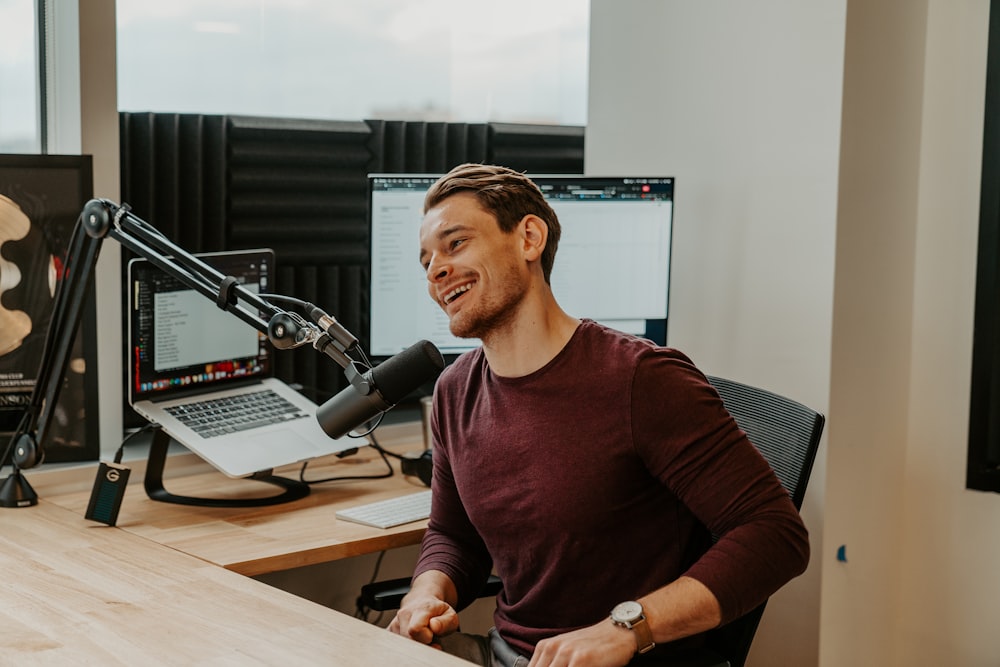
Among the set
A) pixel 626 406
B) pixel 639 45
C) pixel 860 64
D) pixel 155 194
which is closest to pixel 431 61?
pixel 639 45

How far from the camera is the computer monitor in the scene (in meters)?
2.41

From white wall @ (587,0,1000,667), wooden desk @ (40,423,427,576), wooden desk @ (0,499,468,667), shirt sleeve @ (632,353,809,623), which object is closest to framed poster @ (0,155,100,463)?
wooden desk @ (40,423,427,576)

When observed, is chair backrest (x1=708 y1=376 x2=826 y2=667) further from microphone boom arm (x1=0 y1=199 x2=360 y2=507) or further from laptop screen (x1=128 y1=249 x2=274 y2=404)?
laptop screen (x1=128 y1=249 x2=274 y2=404)

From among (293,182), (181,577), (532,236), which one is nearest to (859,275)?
(532,236)

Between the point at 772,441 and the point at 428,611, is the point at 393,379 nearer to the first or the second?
the point at 428,611

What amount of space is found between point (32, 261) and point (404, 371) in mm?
983

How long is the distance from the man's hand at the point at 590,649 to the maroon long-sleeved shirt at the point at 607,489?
0.14 metres

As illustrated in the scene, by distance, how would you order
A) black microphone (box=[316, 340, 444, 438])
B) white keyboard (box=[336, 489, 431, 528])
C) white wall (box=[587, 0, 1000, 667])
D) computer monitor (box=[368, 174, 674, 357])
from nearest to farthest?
black microphone (box=[316, 340, 444, 438]) < white keyboard (box=[336, 489, 431, 528]) < white wall (box=[587, 0, 1000, 667]) < computer monitor (box=[368, 174, 674, 357])

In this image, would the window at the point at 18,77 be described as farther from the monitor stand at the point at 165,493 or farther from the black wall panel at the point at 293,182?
the monitor stand at the point at 165,493

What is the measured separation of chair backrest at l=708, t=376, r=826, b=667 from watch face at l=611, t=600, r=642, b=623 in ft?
0.71

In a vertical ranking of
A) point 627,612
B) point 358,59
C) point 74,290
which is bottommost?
point 627,612

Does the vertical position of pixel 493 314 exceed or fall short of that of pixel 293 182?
it falls short

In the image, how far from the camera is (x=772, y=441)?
1804 mm

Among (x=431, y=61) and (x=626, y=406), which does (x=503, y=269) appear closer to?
(x=626, y=406)
